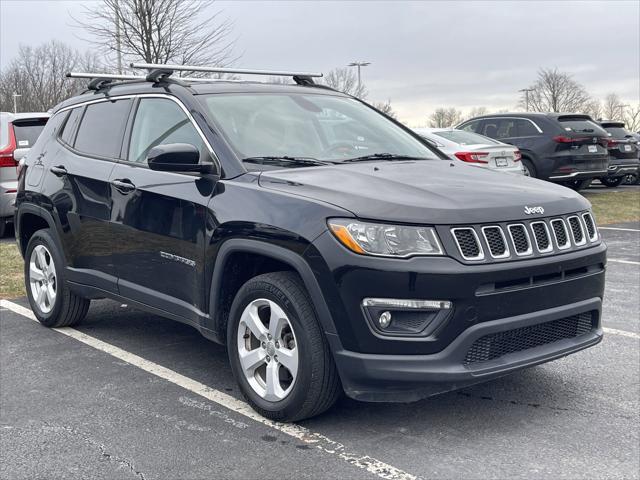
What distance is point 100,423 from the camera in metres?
4.07

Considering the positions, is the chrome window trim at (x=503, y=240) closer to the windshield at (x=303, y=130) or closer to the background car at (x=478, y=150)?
the windshield at (x=303, y=130)

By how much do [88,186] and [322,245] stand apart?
243cm

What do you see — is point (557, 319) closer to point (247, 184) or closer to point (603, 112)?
point (247, 184)

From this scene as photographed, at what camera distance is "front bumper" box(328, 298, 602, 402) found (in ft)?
11.7

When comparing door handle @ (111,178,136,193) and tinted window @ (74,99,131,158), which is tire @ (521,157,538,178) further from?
door handle @ (111,178,136,193)

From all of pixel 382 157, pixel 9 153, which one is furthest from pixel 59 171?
pixel 9 153

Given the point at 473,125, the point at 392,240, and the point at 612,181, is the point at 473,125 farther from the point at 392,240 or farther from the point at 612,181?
the point at 392,240

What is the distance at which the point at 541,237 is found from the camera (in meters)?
3.84

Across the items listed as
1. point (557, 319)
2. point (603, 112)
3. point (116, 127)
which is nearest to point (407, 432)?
point (557, 319)

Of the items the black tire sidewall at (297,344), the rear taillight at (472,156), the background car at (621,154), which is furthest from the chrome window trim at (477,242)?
the background car at (621,154)

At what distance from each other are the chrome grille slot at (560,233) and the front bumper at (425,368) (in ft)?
1.26

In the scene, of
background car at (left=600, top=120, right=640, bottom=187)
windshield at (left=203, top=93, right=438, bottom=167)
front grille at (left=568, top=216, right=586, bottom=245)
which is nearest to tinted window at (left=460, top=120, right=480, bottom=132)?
background car at (left=600, top=120, right=640, bottom=187)

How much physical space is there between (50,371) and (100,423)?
1.12 m

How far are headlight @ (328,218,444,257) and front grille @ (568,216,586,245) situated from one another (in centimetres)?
91
